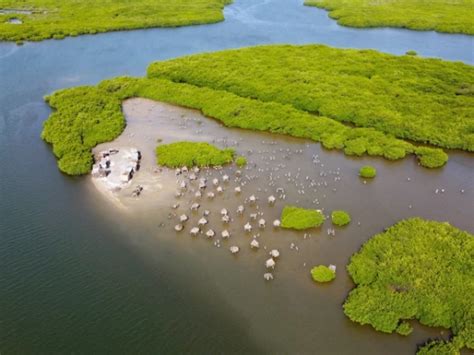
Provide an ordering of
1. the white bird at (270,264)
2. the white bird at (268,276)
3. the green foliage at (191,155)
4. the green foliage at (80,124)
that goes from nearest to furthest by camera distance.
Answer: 1. the white bird at (268,276)
2. the white bird at (270,264)
3. the green foliage at (191,155)
4. the green foliage at (80,124)

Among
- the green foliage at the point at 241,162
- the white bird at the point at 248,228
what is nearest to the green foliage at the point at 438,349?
the white bird at the point at 248,228

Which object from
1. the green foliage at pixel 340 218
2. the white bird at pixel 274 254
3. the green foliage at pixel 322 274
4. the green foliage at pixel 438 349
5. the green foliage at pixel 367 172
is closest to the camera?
the green foliage at pixel 438 349

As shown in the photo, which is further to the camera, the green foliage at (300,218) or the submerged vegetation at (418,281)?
the green foliage at (300,218)

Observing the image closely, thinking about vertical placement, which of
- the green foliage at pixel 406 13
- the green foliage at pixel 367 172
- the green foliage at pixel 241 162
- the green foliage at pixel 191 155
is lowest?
the green foliage at pixel 367 172

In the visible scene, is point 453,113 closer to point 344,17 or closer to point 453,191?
point 453,191

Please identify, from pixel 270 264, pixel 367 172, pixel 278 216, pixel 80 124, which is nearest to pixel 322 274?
pixel 270 264

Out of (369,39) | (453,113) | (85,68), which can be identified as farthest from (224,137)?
(369,39)

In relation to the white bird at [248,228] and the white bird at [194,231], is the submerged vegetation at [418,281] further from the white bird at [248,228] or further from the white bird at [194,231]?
the white bird at [194,231]

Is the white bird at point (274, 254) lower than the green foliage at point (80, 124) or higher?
lower
